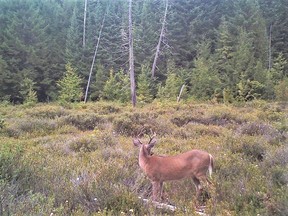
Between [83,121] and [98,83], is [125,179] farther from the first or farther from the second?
[98,83]

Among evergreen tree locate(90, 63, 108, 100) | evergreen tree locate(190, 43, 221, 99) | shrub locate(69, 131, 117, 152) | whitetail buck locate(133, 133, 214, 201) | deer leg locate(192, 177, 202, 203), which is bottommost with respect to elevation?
evergreen tree locate(90, 63, 108, 100)

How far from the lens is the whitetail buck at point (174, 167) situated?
5.61 meters

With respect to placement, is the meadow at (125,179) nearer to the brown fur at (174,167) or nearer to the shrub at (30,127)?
the brown fur at (174,167)

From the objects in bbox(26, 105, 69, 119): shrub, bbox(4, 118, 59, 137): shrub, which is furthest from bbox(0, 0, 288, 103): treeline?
bbox(4, 118, 59, 137): shrub

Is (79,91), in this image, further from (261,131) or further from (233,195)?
(233,195)

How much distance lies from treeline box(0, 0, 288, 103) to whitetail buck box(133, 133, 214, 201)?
2208cm

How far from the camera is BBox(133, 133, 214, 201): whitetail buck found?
5.61m

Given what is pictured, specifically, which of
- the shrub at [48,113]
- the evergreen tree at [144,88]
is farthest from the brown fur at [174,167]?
the evergreen tree at [144,88]

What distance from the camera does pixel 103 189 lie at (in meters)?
5.02

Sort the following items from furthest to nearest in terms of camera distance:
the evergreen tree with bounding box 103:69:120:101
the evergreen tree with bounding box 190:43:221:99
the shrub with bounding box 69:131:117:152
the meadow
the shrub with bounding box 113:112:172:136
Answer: the evergreen tree with bounding box 103:69:120:101
the evergreen tree with bounding box 190:43:221:99
the shrub with bounding box 113:112:172:136
the shrub with bounding box 69:131:117:152
the meadow

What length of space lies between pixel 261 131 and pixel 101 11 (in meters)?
38.4

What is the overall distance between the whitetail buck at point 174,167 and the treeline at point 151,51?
2208 cm

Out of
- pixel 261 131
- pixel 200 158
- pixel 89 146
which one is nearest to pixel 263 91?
pixel 261 131

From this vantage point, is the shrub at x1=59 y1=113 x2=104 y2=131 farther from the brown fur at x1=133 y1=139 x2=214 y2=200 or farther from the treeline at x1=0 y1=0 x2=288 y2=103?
the treeline at x1=0 y1=0 x2=288 y2=103
